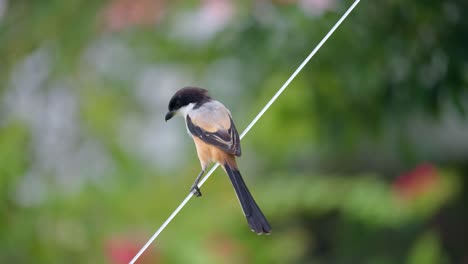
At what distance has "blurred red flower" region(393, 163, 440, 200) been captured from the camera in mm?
2396

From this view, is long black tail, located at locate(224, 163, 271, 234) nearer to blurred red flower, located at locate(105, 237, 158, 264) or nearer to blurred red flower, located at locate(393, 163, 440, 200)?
blurred red flower, located at locate(105, 237, 158, 264)

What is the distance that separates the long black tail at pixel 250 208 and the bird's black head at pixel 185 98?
7 centimetres

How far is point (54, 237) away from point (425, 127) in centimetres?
107

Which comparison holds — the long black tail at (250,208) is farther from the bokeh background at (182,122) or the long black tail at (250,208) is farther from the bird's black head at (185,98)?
the bokeh background at (182,122)

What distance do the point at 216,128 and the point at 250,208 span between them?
0.11 m

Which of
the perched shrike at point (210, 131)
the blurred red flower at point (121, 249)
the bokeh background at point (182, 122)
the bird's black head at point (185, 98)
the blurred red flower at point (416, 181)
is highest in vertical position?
the bird's black head at point (185, 98)

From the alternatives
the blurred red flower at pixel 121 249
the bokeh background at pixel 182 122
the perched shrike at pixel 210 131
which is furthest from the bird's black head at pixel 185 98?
the blurred red flower at pixel 121 249

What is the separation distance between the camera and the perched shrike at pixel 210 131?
0.61m

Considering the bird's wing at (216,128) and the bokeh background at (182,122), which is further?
the bokeh background at (182,122)

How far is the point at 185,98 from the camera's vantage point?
2.00ft

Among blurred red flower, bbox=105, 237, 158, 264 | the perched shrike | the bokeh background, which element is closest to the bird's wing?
the perched shrike

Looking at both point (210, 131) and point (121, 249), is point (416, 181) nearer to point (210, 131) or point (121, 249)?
point (121, 249)

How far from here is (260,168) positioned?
8.90ft

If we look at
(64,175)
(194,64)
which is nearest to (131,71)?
(194,64)
